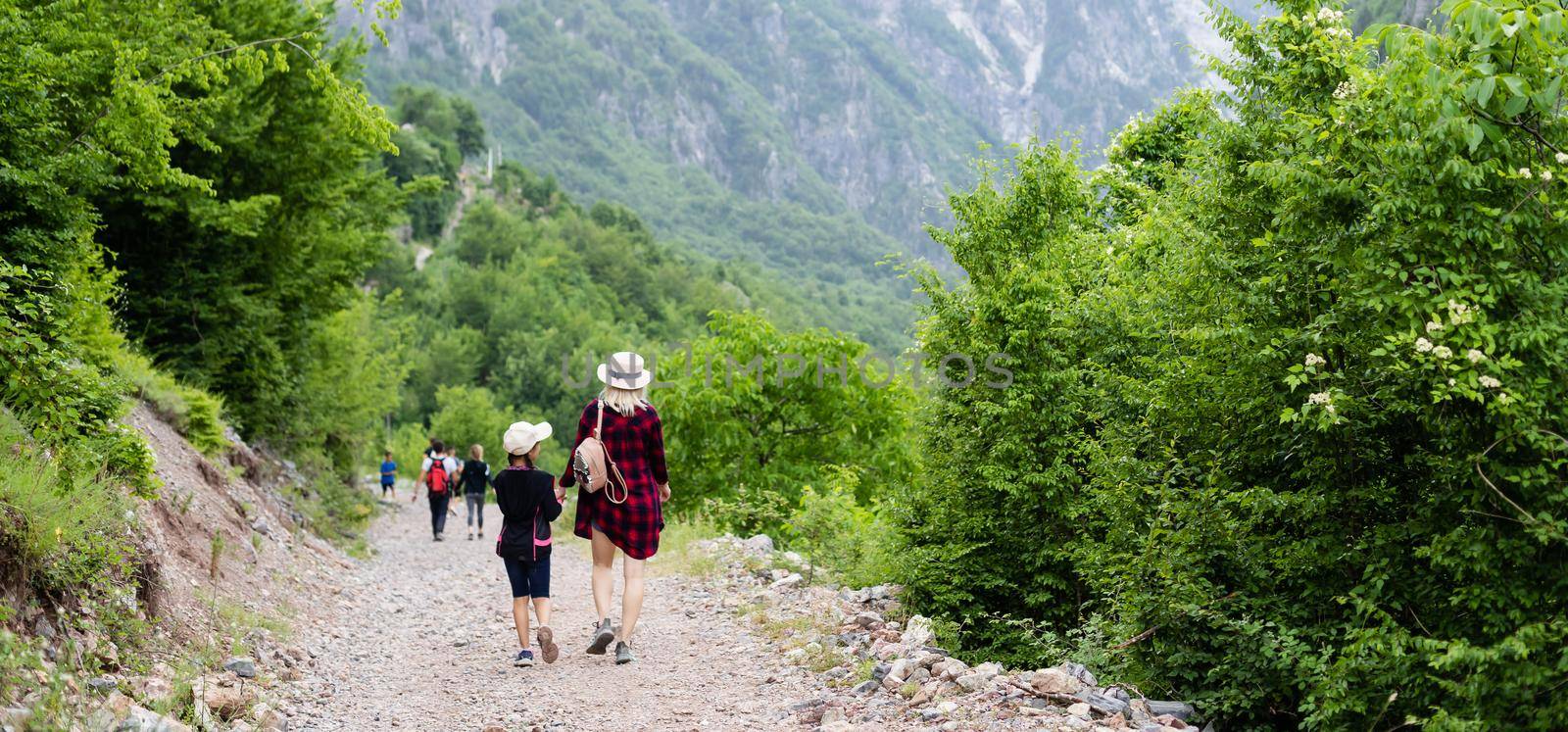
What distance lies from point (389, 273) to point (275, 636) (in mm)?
84943

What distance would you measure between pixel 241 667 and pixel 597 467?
92.6 inches

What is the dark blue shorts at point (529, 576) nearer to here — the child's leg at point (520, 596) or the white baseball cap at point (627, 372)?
the child's leg at point (520, 596)

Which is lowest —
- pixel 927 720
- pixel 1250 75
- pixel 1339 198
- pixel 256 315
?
pixel 927 720

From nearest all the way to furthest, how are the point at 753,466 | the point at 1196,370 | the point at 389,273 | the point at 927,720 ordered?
1. the point at 927,720
2. the point at 1196,370
3. the point at 753,466
4. the point at 389,273

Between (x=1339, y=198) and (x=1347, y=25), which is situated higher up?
(x=1347, y=25)

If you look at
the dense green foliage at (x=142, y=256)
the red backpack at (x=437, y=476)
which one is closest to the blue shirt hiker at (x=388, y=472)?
the dense green foliage at (x=142, y=256)

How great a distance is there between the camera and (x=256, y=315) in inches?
645

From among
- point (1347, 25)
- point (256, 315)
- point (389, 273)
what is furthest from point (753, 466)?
point (389, 273)

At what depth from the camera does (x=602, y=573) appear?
7.49 m

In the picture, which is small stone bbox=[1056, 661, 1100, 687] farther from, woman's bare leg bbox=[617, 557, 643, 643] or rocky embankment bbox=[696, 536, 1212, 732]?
woman's bare leg bbox=[617, 557, 643, 643]

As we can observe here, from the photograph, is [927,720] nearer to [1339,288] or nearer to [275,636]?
[1339,288]

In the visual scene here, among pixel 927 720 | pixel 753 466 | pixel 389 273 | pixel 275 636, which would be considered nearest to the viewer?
pixel 927 720

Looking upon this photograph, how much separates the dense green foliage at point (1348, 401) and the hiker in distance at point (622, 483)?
10.0ft

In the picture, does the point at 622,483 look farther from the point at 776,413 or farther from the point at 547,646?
the point at 776,413
